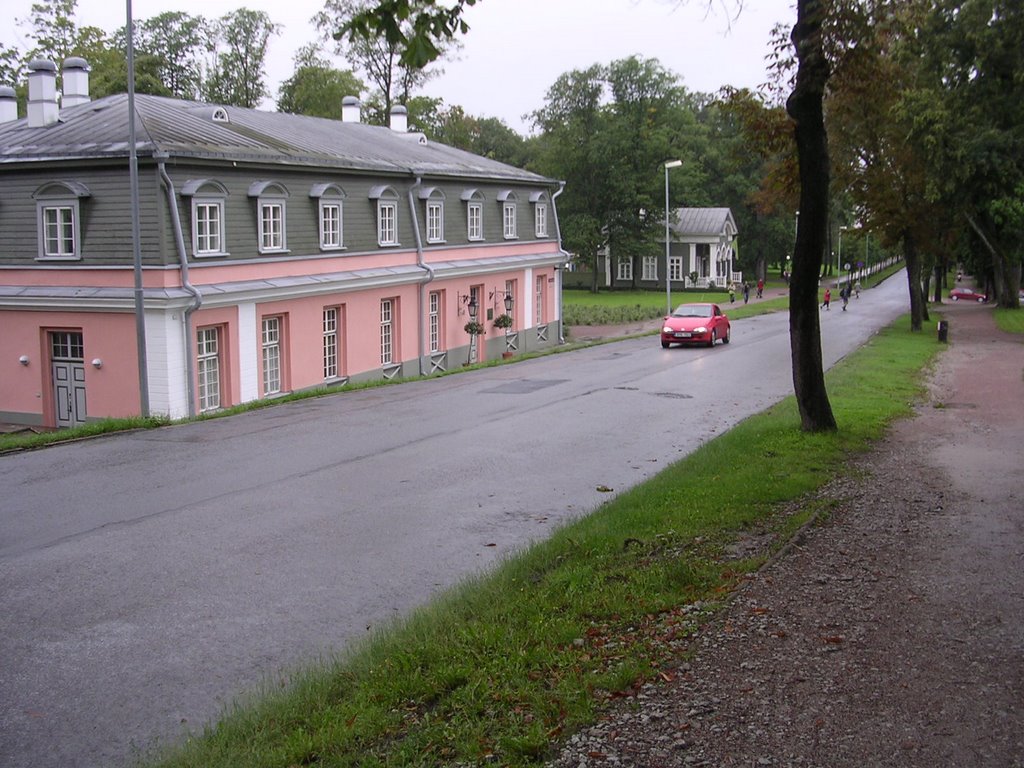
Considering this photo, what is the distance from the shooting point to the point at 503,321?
135ft

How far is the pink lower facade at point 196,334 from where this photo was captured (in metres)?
24.5

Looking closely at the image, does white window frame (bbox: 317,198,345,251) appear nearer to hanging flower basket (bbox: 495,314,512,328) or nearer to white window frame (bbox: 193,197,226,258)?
white window frame (bbox: 193,197,226,258)

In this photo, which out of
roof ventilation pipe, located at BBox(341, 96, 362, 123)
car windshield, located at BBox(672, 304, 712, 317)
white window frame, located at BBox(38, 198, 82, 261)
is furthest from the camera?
roof ventilation pipe, located at BBox(341, 96, 362, 123)

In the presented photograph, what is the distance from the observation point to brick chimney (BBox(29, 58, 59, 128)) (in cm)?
2861

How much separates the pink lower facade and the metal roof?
55.6m

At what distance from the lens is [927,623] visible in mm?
7297

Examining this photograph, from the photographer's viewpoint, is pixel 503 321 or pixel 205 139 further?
pixel 503 321

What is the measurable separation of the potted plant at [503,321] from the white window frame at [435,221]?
194 inches

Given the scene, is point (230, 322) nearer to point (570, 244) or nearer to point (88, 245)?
point (88, 245)

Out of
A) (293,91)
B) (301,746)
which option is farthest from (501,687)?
(293,91)

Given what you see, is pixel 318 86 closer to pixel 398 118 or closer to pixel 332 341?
pixel 398 118

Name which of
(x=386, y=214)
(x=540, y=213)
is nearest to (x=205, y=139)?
(x=386, y=214)

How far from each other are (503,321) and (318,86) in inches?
1154

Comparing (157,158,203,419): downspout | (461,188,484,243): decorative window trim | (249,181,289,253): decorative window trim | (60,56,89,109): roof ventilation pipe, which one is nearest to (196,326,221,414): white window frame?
(157,158,203,419): downspout
